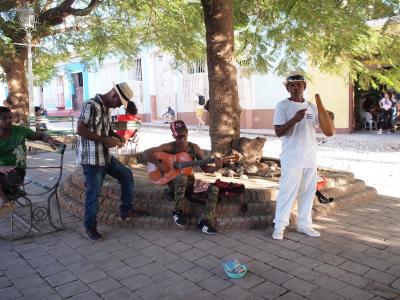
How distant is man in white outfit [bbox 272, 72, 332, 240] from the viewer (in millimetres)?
4293

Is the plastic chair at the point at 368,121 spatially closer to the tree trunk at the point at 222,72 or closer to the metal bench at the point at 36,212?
the tree trunk at the point at 222,72

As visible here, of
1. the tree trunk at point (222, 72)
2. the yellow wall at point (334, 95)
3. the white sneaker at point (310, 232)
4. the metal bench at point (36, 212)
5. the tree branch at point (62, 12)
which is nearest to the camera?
the white sneaker at point (310, 232)

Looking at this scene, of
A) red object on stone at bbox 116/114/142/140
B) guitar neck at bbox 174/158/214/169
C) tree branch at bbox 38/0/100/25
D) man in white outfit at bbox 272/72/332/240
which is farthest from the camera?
tree branch at bbox 38/0/100/25

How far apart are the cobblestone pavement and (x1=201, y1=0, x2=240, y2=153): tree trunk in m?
2.36

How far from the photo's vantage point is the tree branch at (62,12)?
33.3 ft

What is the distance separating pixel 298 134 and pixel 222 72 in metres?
2.75

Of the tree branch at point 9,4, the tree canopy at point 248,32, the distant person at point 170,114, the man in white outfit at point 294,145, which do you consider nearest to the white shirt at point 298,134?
the man in white outfit at point 294,145

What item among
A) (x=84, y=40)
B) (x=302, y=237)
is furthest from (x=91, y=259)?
(x=84, y=40)

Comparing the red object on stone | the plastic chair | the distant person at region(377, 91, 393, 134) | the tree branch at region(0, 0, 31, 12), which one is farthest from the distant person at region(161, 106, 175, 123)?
the tree branch at region(0, 0, 31, 12)

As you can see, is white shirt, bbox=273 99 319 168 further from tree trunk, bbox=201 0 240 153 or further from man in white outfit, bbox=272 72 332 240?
tree trunk, bbox=201 0 240 153

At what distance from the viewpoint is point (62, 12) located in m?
10.6

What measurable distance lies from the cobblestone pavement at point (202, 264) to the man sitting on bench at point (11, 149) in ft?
2.22

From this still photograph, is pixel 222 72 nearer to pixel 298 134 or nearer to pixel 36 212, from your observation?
pixel 298 134

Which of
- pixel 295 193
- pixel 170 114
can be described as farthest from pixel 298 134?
pixel 170 114
